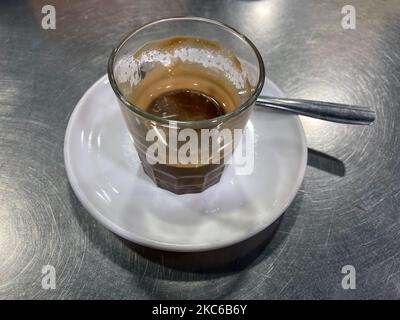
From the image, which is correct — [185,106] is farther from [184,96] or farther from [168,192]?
[168,192]

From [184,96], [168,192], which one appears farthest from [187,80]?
[168,192]

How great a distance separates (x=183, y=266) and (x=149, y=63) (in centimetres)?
29

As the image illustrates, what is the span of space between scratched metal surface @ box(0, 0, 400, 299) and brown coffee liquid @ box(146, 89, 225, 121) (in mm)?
166

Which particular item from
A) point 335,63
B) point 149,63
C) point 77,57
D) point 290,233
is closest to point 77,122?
point 149,63

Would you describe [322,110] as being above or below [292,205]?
above

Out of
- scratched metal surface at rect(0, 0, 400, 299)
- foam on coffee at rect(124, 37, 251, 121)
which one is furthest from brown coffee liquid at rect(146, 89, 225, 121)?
scratched metal surface at rect(0, 0, 400, 299)

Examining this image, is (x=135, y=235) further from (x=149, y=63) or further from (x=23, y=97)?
(x=23, y=97)

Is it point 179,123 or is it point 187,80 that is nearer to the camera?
point 179,123

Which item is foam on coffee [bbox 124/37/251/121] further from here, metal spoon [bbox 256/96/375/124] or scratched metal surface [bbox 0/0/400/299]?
scratched metal surface [bbox 0/0/400/299]

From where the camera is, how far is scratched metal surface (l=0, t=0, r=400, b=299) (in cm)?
60

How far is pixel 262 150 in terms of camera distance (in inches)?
25.8

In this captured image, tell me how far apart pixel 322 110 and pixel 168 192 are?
0.86 ft

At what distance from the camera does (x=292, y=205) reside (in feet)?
2.20
